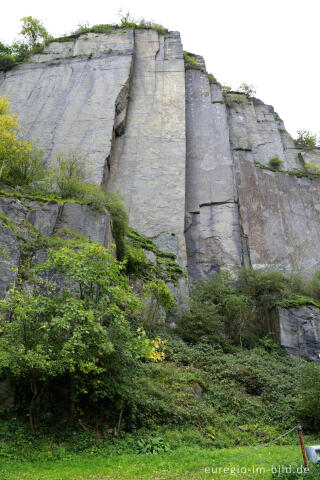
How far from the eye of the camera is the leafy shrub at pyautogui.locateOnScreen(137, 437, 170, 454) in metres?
10.4

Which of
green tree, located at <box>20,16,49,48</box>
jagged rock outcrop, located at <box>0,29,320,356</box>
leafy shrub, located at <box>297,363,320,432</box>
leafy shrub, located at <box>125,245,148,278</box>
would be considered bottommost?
leafy shrub, located at <box>297,363,320,432</box>

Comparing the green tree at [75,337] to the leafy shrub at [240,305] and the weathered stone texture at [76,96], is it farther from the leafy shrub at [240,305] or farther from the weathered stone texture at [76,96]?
the weathered stone texture at [76,96]

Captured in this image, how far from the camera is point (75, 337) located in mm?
9805

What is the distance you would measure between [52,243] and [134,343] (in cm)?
582

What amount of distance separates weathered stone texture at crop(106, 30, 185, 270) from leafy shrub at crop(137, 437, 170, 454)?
15.1 meters

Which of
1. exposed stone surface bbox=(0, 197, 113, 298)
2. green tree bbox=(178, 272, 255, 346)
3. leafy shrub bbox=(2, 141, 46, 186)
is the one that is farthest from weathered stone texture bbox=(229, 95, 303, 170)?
exposed stone surface bbox=(0, 197, 113, 298)

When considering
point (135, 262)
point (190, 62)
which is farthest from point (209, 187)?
point (190, 62)

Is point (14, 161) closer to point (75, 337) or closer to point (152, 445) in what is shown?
point (75, 337)

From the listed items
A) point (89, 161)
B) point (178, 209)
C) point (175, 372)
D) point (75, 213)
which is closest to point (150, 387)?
point (175, 372)

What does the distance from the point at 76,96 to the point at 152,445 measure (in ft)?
89.0

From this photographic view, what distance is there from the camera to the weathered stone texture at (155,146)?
2709 centimetres

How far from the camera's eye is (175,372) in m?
14.4

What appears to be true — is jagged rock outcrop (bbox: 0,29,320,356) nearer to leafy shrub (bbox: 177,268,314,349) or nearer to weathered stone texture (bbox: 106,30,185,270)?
weathered stone texture (bbox: 106,30,185,270)

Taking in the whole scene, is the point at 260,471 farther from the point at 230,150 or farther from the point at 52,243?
the point at 230,150
